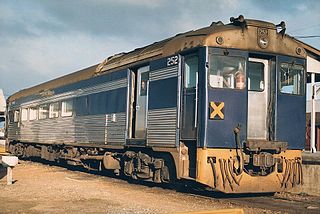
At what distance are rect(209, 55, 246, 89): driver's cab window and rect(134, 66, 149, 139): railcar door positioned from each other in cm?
253

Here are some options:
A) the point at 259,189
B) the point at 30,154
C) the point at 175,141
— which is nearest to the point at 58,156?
the point at 30,154

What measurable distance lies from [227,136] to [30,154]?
599 inches

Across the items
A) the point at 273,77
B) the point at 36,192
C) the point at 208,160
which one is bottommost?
the point at 36,192

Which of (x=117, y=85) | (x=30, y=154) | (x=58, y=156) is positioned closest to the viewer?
(x=117, y=85)

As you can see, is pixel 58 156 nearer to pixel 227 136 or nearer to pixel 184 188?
pixel 184 188

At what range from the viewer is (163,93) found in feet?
37.2

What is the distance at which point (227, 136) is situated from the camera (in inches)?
399

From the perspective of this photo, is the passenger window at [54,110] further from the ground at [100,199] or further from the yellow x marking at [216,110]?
the yellow x marking at [216,110]

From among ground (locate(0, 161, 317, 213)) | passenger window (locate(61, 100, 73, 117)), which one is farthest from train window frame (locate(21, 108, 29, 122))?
ground (locate(0, 161, 317, 213))

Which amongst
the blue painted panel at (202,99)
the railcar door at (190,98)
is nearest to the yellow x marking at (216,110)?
the blue painted panel at (202,99)

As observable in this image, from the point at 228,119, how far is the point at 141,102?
311 centimetres

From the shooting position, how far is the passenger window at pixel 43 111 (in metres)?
20.3

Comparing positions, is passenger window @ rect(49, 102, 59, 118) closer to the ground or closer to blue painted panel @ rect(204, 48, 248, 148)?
the ground

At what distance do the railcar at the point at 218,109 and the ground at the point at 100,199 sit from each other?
475 mm
